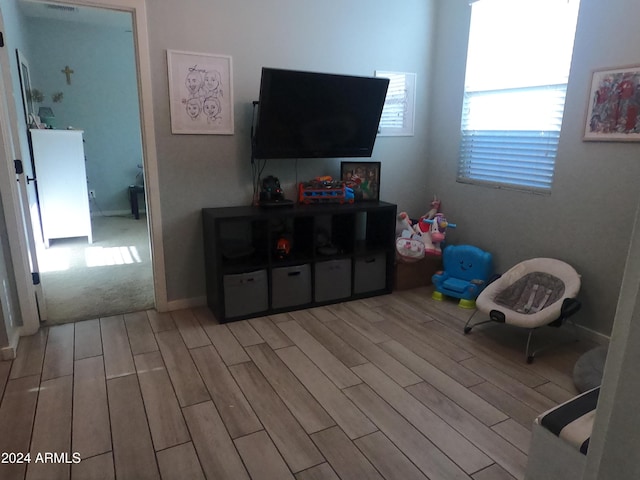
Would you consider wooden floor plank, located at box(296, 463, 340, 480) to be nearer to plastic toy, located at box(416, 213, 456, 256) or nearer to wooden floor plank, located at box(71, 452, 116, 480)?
wooden floor plank, located at box(71, 452, 116, 480)

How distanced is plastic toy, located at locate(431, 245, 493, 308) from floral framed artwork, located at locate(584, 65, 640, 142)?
117cm

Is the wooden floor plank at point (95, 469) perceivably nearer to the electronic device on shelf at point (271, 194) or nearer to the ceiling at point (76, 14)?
the electronic device on shelf at point (271, 194)

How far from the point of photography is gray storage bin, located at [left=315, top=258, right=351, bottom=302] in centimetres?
339

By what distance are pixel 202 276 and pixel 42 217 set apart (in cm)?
273

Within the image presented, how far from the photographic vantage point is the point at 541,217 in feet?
10.5

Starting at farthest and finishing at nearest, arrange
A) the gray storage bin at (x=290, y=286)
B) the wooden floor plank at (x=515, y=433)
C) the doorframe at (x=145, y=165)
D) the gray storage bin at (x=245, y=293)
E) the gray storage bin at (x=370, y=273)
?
1. the gray storage bin at (x=370, y=273)
2. the gray storage bin at (x=290, y=286)
3. the gray storage bin at (x=245, y=293)
4. the doorframe at (x=145, y=165)
5. the wooden floor plank at (x=515, y=433)

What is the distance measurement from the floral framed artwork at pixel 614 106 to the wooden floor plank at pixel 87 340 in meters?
3.46

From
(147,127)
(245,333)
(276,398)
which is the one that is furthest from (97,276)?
(276,398)

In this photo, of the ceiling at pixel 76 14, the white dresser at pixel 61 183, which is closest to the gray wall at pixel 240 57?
the white dresser at pixel 61 183

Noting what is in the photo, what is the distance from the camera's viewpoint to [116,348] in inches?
108

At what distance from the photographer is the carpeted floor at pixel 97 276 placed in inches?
131

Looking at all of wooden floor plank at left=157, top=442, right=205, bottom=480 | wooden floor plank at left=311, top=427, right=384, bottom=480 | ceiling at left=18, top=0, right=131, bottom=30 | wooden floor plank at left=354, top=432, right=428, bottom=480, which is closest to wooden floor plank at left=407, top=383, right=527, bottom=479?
wooden floor plank at left=354, top=432, right=428, bottom=480

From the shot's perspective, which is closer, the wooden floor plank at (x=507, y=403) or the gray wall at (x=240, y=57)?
the wooden floor plank at (x=507, y=403)

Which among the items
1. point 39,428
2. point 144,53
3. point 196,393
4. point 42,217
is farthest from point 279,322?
point 42,217
